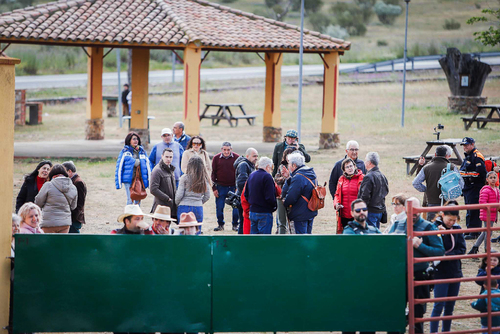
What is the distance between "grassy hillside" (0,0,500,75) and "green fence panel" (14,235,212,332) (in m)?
39.3

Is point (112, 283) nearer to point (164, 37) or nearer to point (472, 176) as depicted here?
point (472, 176)

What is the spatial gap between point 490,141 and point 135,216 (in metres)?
17.8

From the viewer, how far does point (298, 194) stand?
9414 millimetres

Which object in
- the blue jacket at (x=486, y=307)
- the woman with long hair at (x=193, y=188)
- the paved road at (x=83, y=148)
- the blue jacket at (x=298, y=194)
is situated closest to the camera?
the blue jacket at (x=486, y=307)

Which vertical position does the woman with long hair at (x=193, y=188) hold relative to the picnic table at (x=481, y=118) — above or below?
below

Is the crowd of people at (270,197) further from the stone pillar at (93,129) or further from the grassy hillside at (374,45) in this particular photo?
the grassy hillside at (374,45)

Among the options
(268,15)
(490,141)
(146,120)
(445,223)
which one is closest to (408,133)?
Result: (490,141)

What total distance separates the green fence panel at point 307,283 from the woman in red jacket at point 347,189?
3.05 metres

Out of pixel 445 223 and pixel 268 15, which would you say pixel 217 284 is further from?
pixel 268 15

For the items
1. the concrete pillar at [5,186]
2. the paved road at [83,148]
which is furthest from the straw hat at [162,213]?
the paved road at [83,148]

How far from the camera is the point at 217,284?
6633mm

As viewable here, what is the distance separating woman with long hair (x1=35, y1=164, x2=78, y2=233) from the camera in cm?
873

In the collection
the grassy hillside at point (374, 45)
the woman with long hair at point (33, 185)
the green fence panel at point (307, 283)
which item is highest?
the grassy hillside at point (374, 45)

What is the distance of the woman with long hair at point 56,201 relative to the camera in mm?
8727
